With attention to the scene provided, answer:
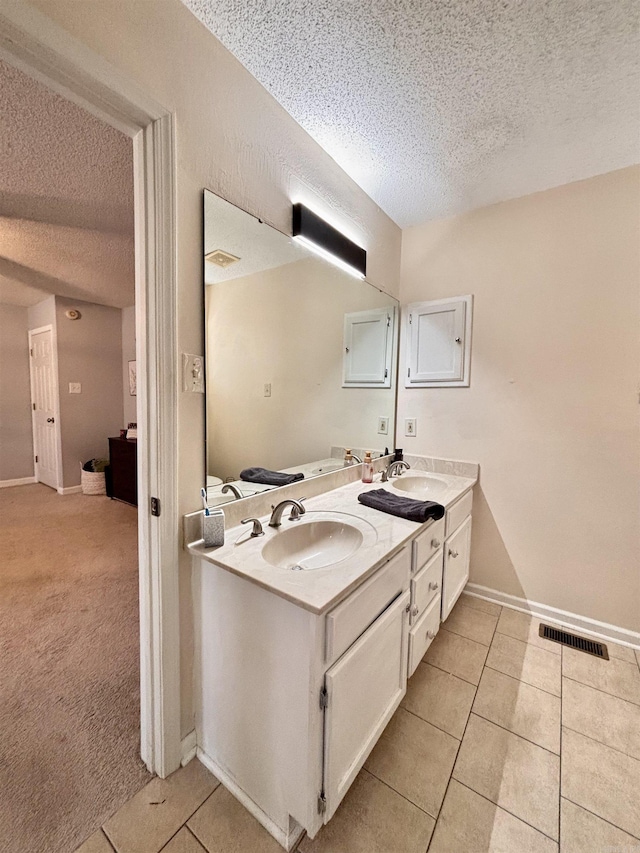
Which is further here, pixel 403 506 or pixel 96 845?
pixel 403 506

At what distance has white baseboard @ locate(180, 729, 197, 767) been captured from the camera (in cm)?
120

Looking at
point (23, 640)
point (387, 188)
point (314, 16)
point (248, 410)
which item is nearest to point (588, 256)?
point (387, 188)

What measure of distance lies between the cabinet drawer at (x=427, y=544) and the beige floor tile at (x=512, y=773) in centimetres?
64

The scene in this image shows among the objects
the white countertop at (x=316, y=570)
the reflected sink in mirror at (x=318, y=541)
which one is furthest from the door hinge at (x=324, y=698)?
the reflected sink in mirror at (x=318, y=541)

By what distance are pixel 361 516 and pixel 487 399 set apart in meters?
1.24

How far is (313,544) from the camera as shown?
4.54ft

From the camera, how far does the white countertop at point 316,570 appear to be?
894 mm

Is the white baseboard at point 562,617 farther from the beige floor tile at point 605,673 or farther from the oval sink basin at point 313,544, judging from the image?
the oval sink basin at point 313,544

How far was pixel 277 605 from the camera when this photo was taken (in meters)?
0.94

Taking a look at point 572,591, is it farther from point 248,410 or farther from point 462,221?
point 462,221

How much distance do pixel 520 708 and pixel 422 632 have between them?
50cm

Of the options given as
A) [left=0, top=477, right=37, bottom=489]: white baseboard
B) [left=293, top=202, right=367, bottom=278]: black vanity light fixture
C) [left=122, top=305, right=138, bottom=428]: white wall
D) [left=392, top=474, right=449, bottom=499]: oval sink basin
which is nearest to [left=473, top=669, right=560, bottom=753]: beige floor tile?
[left=392, top=474, right=449, bottom=499]: oval sink basin

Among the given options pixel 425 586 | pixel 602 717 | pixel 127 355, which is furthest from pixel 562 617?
pixel 127 355

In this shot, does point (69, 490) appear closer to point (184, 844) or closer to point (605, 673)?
point (184, 844)
